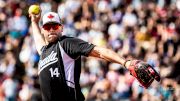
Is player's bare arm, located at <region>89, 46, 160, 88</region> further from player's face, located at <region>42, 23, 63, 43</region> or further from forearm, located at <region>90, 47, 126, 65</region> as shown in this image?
player's face, located at <region>42, 23, 63, 43</region>

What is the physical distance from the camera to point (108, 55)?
6.50 metres

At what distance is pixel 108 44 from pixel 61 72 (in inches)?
370

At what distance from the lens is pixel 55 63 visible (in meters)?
7.09

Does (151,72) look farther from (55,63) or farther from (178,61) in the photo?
(178,61)

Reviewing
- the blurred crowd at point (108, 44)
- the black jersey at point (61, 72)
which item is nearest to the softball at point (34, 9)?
the black jersey at point (61, 72)

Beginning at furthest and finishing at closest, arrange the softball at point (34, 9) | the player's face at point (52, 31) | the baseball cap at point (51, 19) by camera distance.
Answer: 1. the softball at point (34, 9)
2. the baseball cap at point (51, 19)
3. the player's face at point (52, 31)

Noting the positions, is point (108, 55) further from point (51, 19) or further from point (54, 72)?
point (51, 19)

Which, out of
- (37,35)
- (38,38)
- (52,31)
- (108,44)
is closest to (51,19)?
(52,31)

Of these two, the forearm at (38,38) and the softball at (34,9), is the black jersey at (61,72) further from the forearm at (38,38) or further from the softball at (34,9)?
the softball at (34,9)

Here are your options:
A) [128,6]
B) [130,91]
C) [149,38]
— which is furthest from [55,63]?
[128,6]

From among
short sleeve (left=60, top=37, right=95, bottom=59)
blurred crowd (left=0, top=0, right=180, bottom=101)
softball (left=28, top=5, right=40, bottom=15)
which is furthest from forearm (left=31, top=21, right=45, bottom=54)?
blurred crowd (left=0, top=0, right=180, bottom=101)

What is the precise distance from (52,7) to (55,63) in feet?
40.9

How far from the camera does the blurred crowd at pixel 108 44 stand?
14523mm

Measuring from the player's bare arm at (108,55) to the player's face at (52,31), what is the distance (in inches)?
26.9
